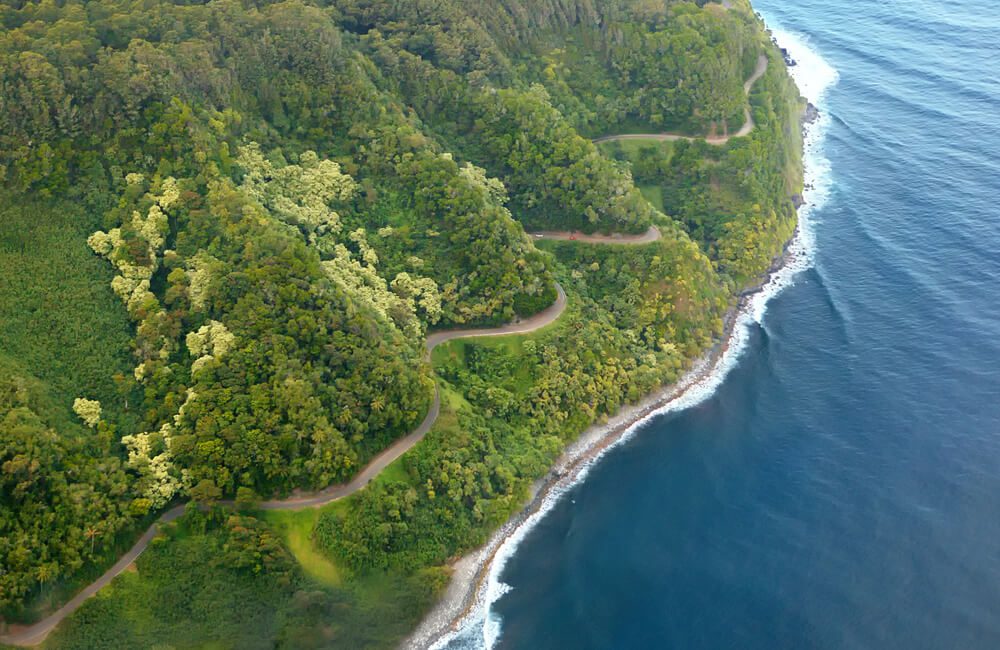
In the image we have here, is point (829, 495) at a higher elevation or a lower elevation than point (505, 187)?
lower

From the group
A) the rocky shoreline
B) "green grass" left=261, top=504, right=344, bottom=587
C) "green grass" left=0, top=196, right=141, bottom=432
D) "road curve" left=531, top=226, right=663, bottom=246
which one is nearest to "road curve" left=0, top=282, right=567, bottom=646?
"green grass" left=261, top=504, right=344, bottom=587

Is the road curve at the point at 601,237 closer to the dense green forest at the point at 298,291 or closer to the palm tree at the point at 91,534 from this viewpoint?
the dense green forest at the point at 298,291

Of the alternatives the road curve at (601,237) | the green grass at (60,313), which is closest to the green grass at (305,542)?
the green grass at (60,313)

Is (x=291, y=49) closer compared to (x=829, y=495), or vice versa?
(x=829, y=495)

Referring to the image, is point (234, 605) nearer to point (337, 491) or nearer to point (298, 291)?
point (337, 491)

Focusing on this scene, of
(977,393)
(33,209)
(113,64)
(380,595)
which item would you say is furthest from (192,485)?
(977,393)

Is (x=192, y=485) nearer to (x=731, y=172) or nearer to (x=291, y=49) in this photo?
(x=291, y=49)
